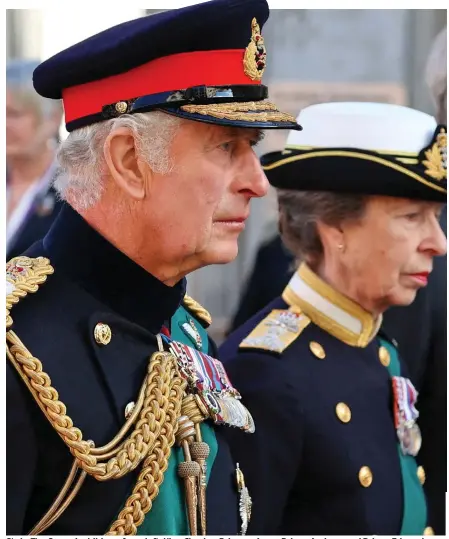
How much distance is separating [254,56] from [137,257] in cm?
56

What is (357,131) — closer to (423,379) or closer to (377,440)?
(377,440)

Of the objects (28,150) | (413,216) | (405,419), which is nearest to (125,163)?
(413,216)

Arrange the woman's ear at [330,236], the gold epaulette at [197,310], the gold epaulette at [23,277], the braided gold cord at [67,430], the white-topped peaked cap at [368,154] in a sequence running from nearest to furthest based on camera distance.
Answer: the braided gold cord at [67,430], the gold epaulette at [23,277], the gold epaulette at [197,310], the white-topped peaked cap at [368,154], the woman's ear at [330,236]

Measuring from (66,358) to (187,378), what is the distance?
340mm

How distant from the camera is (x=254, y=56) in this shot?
2.51 meters

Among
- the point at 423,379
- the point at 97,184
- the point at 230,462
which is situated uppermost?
the point at 97,184

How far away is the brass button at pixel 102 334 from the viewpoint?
2.31 meters

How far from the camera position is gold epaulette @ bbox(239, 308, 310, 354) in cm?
339

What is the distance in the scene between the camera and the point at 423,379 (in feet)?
14.9

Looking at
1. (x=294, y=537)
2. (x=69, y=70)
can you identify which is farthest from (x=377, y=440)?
(x=69, y=70)

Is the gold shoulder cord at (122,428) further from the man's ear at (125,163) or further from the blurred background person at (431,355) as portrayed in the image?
the blurred background person at (431,355)

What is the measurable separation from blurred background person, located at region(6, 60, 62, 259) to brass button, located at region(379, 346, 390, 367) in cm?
212

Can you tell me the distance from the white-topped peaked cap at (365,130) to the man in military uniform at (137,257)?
3.44ft

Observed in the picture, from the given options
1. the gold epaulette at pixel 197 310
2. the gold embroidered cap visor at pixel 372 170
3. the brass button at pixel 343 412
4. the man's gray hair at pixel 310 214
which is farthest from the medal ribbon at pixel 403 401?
Answer: the gold epaulette at pixel 197 310
